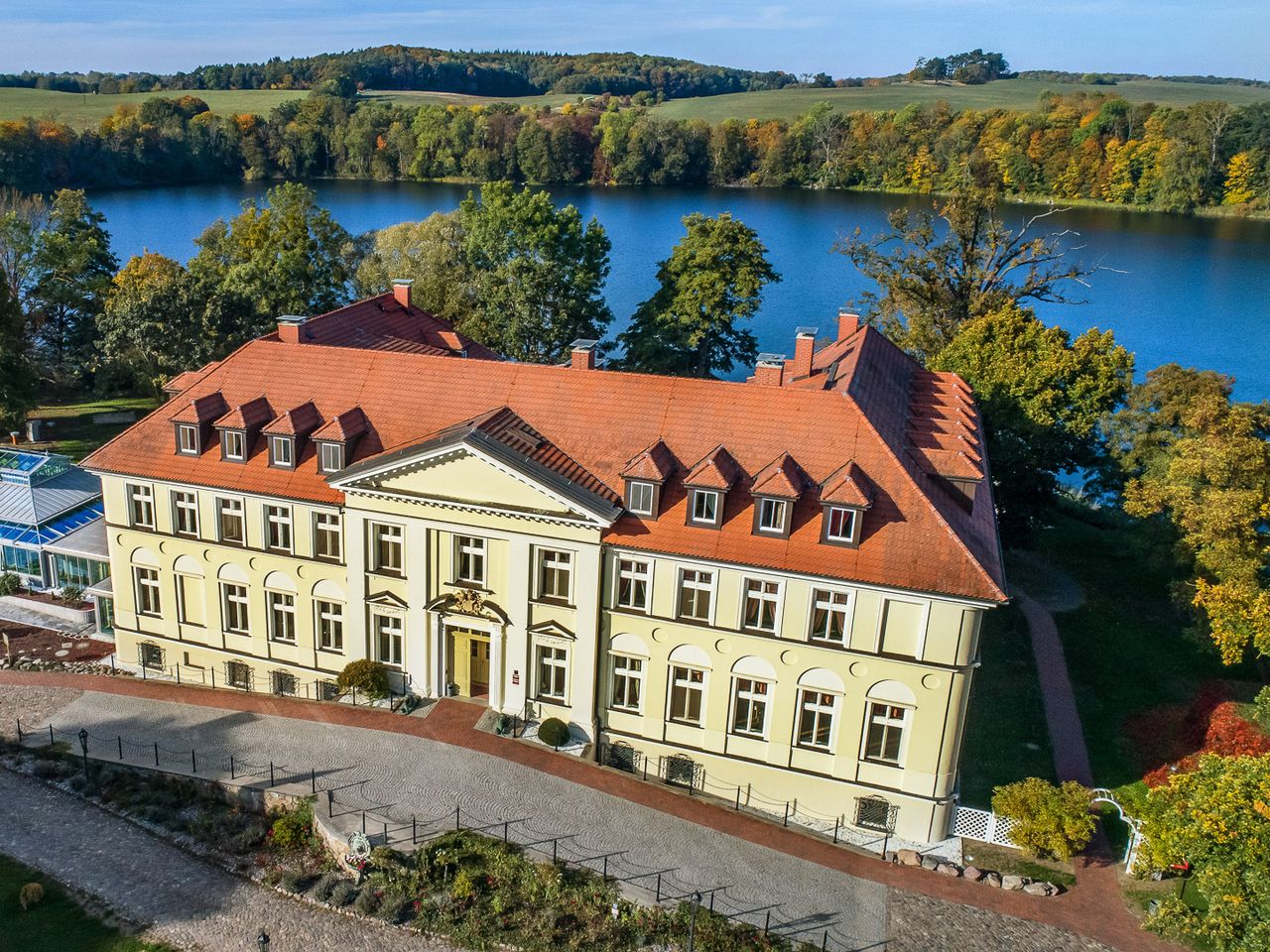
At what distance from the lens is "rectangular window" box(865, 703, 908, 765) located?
28.1 meters

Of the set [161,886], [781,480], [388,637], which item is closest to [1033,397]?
[781,480]

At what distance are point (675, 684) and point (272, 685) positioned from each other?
1421 cm

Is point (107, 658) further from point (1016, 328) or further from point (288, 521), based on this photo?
point (1016, 328)

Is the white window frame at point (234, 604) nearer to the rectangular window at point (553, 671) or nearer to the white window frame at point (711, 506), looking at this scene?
the rectangular window at point (553, 671)

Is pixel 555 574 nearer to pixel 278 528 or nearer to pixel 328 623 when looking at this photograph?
pixel 328 623

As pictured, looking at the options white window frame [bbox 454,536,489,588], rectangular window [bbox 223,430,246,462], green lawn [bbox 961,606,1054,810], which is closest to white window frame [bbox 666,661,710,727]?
white window frame [bbox 454,536,489,588]

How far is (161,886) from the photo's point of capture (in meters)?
26.7

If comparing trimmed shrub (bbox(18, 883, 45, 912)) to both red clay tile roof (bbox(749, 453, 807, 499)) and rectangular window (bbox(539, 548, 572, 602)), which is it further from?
red clay tile roof (bbox(749, 453, 807, 499))

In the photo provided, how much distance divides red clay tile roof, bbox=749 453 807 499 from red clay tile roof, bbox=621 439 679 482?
249 centimetres

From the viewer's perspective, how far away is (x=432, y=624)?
3222 centimetres

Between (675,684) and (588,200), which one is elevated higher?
(588,200)

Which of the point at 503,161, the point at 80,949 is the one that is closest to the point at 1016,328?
the point at 80,949

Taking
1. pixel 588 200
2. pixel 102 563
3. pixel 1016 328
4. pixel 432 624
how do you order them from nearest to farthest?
pixel 432 624
pixel 102 563
pixel 1016 328
pixel 588 200

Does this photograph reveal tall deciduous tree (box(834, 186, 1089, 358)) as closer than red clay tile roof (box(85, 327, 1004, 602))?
No
